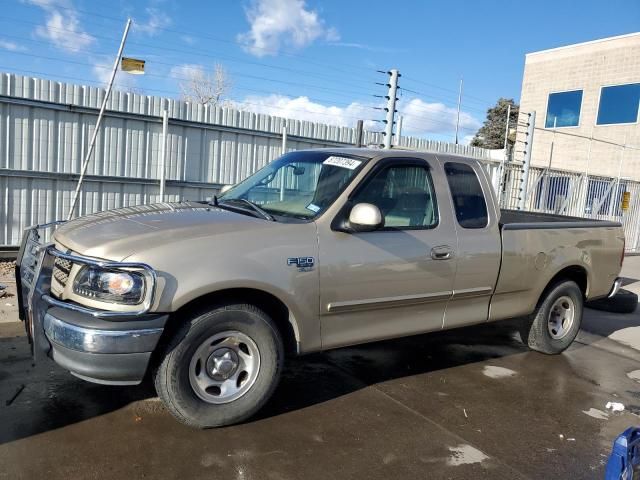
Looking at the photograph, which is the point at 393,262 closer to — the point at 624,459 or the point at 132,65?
the point at 624,459

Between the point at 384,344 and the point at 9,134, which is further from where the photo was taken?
the point at 9,134

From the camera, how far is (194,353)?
348 centimetres

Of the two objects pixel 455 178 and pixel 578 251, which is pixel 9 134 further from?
pixel 578 251

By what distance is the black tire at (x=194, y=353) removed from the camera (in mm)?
3412

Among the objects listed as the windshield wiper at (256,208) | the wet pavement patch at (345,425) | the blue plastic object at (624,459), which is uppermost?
the windshield wiper at (256,208)

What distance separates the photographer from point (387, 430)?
386 cm

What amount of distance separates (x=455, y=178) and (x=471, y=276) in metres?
0.87

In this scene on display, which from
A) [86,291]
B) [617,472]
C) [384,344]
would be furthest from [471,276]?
[86,291]

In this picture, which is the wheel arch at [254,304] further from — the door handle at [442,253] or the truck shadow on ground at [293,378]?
the door handle at [442,253]

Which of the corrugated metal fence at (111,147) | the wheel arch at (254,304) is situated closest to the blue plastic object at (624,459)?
the wheel arch at (254,304)

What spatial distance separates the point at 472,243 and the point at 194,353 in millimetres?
2538

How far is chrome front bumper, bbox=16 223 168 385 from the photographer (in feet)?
10.4

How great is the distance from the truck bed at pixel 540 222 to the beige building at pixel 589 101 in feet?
51.0

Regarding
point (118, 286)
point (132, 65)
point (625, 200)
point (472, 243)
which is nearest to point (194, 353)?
point (118, 286)
